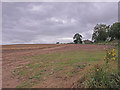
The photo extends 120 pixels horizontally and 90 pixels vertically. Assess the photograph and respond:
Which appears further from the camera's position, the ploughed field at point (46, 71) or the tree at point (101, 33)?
the tree at point (101, 33)

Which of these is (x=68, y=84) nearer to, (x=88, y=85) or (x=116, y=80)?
Answer: (x=88, y=85)

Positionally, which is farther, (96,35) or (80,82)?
(96,35)

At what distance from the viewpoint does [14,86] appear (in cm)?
268

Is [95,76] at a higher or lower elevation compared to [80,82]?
higher

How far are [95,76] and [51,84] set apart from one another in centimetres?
125

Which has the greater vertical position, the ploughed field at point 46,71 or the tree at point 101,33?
the tree at point 101,33

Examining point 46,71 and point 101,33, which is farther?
point 101,33

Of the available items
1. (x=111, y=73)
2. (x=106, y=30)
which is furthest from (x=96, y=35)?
(x=111, y=73)

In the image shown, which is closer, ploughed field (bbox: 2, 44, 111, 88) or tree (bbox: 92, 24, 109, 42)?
ploughed field (bbox: 2, 44, 111, 88)

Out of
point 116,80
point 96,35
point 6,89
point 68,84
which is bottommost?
point 6,89

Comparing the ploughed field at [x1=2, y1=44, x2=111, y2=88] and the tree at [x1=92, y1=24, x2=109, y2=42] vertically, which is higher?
the tree at [x1=92, y1=24, x2=109, y2=42]

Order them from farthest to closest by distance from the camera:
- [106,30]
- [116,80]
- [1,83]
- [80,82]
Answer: [106,30]
[1,83]
[80,82]
[116,80]

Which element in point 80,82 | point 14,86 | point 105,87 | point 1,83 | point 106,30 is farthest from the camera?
point 106,30

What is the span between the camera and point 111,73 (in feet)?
8.43
